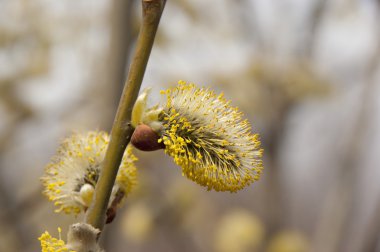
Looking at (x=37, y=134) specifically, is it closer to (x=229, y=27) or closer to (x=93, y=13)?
(x=93, y=13)

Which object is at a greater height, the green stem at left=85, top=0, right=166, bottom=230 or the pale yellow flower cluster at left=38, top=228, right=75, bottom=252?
the green stem at left=85, top=0, right=166, bottom=230

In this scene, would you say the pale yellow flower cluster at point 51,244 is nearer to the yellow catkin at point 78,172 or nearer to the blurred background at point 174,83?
the yellow catkin at point 78,172

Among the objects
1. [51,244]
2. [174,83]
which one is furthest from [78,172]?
[174,83]

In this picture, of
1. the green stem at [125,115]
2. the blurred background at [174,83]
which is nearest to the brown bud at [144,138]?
the green stem at [125,115]

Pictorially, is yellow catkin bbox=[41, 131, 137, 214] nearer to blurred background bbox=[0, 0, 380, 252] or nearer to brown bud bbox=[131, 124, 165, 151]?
brown bud bbox=[131, 124, 165, 151]

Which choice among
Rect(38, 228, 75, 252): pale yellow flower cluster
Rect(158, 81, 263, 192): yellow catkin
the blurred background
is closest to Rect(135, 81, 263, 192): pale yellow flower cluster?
Rect(158, 81, 263, 192): yellow catkin

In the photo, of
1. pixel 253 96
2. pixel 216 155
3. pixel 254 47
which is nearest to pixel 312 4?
pixel 254 47

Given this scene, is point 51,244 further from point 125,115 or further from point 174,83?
point 174,83
